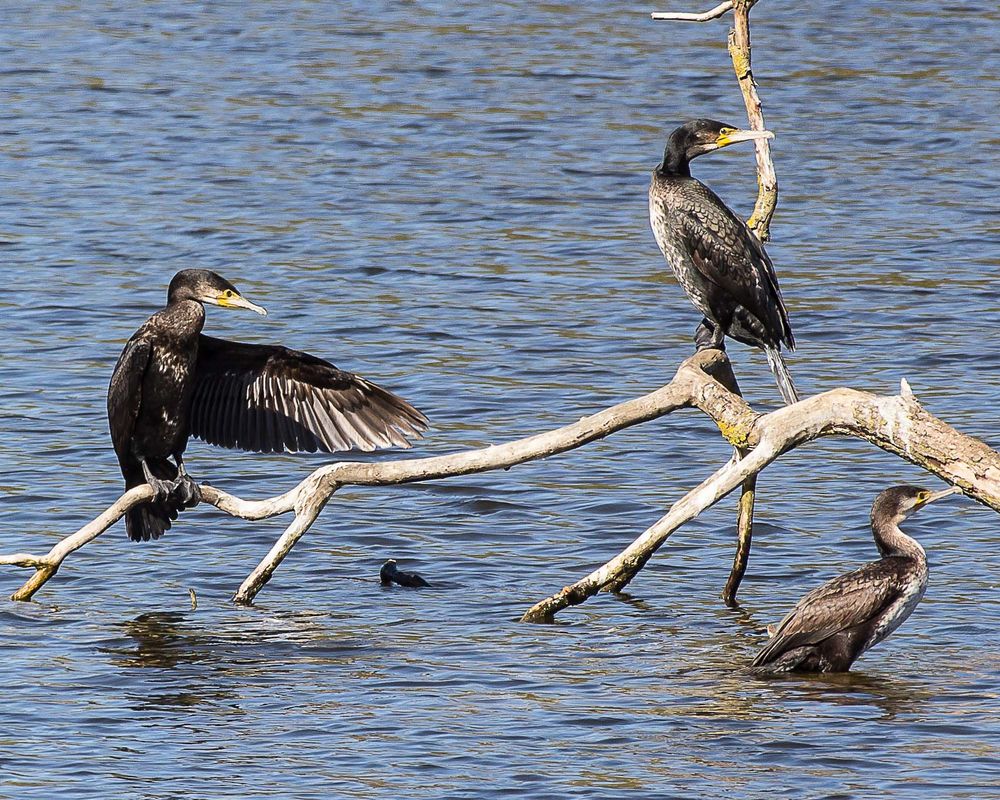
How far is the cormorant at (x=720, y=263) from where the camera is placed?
28.1ft

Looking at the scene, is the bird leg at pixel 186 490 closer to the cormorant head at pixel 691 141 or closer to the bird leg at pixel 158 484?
the bird leg at pixel 158 484

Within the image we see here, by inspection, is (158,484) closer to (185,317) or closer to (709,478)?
(185,317)

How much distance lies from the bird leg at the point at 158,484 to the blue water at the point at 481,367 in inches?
23.6

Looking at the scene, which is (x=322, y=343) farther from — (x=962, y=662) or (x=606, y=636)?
(x=962, y=662)

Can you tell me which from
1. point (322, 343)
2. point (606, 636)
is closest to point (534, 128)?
point (322, 343)

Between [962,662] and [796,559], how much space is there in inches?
61.0

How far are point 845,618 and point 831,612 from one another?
0.06m

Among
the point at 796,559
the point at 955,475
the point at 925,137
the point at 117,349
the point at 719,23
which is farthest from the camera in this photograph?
the point at 719,23

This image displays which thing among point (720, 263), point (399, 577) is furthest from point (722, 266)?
point (399, 577)

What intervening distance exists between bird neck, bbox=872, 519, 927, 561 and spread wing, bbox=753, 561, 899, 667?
255mm

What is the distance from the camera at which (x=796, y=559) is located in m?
9.51

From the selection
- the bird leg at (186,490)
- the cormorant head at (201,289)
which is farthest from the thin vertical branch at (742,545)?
the bird leg at (186,490)

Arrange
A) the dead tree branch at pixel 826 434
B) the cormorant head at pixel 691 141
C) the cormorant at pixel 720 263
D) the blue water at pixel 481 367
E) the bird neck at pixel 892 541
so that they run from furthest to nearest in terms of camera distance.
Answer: the cormorant head at pixel 691 141 < the cormorant at pixel 720 263 < the bird neck at pixel 892 541 < the blue water at pixel 481 367 < the dead tree branch at pixel 826 434

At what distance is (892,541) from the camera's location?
26.8 ft
